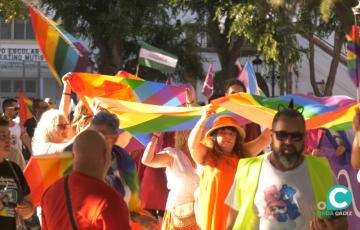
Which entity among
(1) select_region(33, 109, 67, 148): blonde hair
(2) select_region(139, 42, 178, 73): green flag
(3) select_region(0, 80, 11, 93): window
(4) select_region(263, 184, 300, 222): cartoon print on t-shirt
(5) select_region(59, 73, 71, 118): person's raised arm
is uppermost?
(2) select_region(139, 42, 178, 73): green flag

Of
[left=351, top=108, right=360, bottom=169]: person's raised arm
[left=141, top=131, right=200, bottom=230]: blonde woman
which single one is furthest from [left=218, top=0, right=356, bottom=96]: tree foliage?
[left=351, top=108, right=360, bottom=169]: person's raised arm

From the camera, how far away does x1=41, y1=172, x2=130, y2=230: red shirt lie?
474cm

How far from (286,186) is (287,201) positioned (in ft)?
0.28

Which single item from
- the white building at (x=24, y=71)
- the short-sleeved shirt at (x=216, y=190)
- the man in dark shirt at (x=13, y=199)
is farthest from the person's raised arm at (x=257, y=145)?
the white building at (x=24, y=71)

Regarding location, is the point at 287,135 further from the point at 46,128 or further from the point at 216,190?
the point at 46,128

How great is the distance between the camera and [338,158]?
8359 mm

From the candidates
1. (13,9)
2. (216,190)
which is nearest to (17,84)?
(13,9)

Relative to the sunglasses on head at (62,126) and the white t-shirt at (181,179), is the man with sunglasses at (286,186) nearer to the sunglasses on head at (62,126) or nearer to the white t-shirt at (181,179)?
the sunglasses on head at (62,126)

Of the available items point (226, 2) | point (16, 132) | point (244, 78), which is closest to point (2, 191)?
point (244, 78)

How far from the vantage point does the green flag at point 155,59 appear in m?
13.0

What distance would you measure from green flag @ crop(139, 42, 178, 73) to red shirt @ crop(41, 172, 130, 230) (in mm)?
8094

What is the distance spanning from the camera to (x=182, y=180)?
823cm

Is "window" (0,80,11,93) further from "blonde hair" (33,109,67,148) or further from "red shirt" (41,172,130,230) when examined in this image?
"red shirt" (41,172,130,230)

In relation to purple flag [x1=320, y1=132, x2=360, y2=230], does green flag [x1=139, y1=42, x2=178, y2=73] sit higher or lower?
higher
